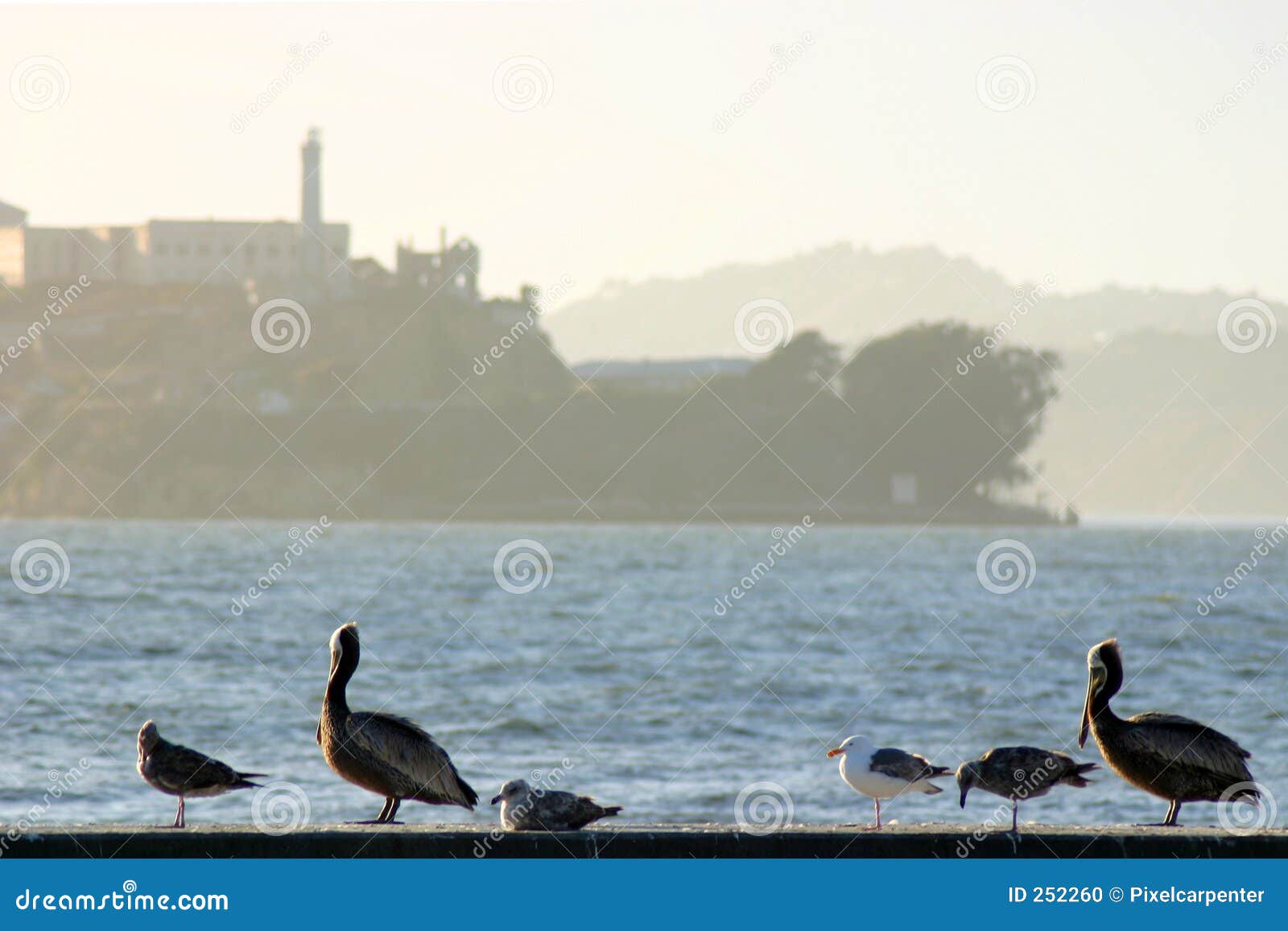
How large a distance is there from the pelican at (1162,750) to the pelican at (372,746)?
3.36 metres

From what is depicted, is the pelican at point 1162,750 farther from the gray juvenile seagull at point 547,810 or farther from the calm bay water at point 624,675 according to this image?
the calm bay water at point 624,675

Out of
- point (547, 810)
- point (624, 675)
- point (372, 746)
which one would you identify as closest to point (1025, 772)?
point (547, 810)

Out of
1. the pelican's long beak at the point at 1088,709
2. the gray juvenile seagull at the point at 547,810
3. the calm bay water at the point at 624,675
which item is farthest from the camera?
the calm bay water at the point at 624,675

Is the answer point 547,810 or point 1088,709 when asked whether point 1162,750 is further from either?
point 547,810

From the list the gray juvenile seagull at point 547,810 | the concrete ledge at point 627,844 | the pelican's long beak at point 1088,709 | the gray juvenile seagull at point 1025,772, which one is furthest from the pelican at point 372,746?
the pelican's long beak at point 1088,709

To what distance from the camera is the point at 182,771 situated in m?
9.62

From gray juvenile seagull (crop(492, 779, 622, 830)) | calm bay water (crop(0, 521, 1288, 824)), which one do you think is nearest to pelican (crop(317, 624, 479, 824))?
gray juvenile seagull (crop(492, 779, 622, 830))

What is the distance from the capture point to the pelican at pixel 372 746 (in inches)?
363

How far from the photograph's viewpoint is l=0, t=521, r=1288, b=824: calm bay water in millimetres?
26328

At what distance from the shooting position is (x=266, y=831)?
28.3 feet

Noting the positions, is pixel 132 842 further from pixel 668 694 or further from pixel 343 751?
pixel 668 694

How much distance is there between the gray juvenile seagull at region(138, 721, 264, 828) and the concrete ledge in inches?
35.5

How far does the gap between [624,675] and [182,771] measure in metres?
37.3

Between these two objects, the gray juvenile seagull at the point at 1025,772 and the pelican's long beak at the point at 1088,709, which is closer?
the gray juvenile seagull at the point at 1025,772
